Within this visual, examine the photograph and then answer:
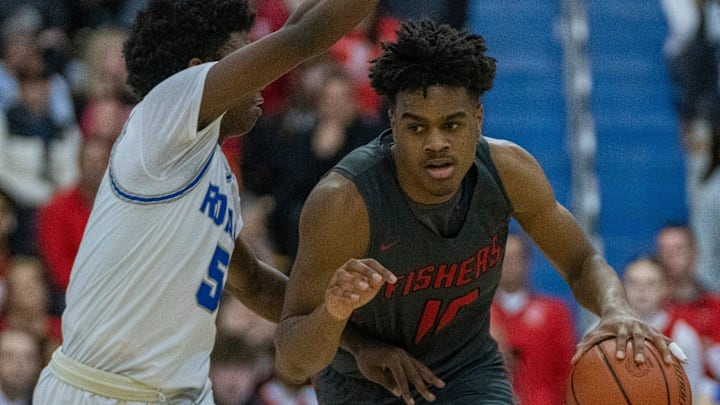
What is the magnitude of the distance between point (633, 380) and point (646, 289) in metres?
3.74

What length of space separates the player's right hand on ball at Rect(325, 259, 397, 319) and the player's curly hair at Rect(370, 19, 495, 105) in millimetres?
748

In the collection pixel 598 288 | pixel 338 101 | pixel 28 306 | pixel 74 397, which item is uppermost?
pixel 338 101

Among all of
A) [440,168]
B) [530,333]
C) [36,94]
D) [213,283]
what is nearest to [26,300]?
[36,94]

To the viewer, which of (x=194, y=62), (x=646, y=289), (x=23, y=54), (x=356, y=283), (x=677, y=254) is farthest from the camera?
(x=23, y=54)

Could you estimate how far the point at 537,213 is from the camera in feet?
15.2

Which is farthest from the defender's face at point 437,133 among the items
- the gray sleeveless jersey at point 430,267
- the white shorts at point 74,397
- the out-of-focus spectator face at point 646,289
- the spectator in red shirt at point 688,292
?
the spectator in red shirt at point 688,292

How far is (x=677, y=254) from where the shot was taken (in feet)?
26.1

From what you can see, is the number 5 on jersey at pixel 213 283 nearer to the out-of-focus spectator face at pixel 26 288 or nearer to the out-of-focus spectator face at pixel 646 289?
the out-of-focus spectator face at pixel 26 288

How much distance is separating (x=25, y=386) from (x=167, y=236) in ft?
11.0

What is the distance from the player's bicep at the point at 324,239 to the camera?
13.7ft

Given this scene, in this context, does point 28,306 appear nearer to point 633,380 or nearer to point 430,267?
point 430,267

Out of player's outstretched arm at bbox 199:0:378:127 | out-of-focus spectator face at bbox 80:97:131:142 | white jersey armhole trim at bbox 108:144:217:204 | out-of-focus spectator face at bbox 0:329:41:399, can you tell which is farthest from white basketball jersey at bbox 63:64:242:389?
out-of-focus spectator face at bbox 80:97:131:142

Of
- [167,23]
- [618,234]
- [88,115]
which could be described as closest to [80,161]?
[88,115]

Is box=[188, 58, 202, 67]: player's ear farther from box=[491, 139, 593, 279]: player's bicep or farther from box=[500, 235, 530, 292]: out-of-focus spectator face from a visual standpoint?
box=[500, 235, 530, 292]: out-of-focus spectator face
